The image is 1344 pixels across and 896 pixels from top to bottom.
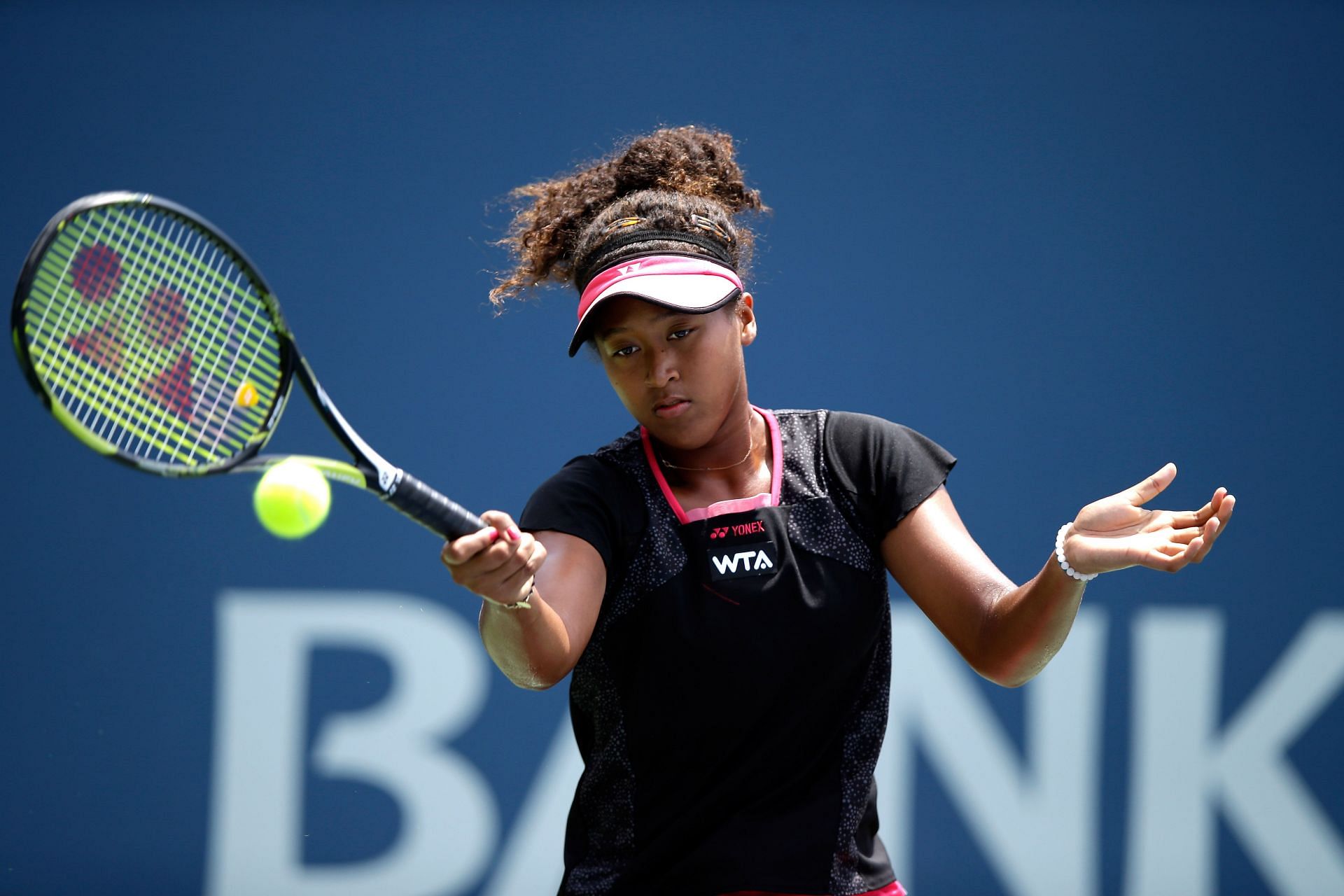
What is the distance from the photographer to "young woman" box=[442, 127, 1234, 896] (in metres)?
1.99

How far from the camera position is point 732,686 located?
2.01 metres

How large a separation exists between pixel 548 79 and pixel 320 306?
1.02 meters

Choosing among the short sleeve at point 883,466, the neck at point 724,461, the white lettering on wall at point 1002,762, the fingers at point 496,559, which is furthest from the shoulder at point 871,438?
the white lettering on wall at point 1002,762

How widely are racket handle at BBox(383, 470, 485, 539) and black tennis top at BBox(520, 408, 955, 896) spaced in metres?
0.27

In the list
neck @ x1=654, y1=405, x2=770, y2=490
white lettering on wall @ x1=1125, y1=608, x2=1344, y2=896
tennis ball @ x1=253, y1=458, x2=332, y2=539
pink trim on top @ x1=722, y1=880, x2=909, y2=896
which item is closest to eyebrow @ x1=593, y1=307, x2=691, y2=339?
neck @ x1=654, y1=405, x2=770, y2=490

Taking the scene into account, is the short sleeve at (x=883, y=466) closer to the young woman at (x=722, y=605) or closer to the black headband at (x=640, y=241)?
the young woman at (x=722, y=605)

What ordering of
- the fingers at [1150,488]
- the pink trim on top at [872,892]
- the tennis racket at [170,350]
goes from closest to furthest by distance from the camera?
the tennis racket at [170,350]
the fingers at [1150,488]
the pink trim on top at [872,892]

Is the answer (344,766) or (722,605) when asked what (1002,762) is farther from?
(722,605)

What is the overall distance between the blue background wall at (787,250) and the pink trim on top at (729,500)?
2020 millimetres

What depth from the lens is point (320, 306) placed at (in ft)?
13.8

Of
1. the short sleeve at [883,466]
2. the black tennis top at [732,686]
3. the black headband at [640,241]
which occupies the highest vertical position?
the black headband at [640,241]

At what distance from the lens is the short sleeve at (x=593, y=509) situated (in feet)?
6.64

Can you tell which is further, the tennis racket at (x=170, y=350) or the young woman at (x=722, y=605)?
the young woman at (x=722, y=605)

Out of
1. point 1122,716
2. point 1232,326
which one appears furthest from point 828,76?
point 1122,716
